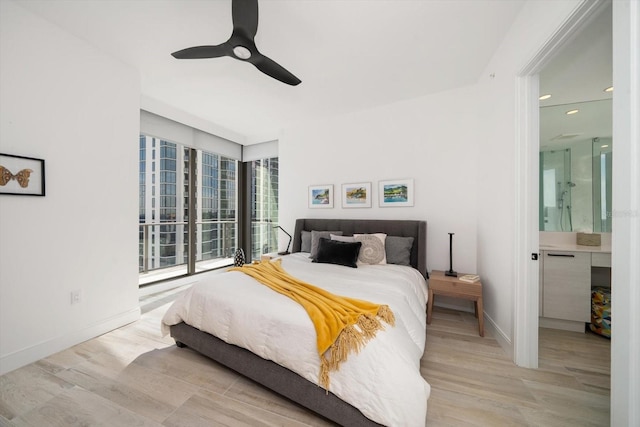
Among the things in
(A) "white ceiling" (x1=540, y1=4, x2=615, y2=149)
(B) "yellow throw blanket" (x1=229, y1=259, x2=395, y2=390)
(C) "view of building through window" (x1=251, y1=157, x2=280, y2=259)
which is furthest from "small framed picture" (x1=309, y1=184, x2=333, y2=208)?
(A) "white ceiling" (x1=540, y1=4, x2=615, y2=149)

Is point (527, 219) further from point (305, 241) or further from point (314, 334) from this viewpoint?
point (305, 241)

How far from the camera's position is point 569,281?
2.39 metres

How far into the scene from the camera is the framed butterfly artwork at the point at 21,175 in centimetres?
180

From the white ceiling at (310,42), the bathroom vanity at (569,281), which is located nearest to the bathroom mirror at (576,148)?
the bathroom vanity at (569,281)

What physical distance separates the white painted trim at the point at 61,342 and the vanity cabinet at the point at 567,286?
14.7 feet

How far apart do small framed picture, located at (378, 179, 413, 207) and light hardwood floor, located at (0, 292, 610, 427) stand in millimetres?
1743

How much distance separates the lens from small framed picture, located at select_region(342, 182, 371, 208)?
3525 mm

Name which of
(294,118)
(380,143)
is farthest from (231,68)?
(380,143)

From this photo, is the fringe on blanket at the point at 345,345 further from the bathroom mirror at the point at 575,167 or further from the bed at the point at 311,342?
the bathroom mirror at the point at 575,167

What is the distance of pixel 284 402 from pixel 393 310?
0.93m

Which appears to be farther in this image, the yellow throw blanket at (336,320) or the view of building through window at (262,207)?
the view of building through window at (262,207)

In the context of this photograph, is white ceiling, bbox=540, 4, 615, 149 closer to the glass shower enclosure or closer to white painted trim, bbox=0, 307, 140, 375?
the glass shower enclosure

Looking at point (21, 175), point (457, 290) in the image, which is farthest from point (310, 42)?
point (457, 290)

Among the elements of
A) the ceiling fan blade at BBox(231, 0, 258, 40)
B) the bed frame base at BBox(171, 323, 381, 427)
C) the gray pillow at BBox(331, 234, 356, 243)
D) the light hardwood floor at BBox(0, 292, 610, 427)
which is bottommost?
the light hardwood floor at BBox(0, 292, 610, 427)
